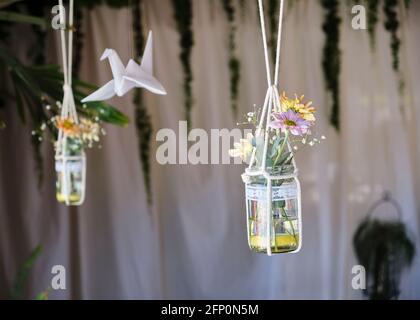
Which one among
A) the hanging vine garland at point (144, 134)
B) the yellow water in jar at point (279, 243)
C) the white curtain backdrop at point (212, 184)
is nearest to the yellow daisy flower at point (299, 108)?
the yellow water in jar at point (279, 243)

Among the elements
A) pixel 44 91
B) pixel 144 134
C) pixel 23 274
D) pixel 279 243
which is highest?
pixel 44 91

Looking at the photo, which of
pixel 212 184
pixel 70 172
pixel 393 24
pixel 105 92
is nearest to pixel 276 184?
pixel 105 92

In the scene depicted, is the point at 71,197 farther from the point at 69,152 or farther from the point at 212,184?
the point at 212,184

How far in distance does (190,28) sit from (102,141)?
28.5 inches

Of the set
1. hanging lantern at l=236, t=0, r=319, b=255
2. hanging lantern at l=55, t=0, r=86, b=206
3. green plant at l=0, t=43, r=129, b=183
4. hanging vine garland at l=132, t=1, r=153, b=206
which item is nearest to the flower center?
hanging lantern at l=236, t=0, r=319, b=255

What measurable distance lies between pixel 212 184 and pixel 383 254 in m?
0.91

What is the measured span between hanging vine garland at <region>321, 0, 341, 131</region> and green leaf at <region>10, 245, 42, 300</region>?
1.55 meters

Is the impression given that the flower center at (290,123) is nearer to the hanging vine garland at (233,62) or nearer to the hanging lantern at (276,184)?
the hanging lantern at (276,184)

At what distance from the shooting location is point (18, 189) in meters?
2.88

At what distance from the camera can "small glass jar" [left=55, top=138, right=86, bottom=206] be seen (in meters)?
1.82

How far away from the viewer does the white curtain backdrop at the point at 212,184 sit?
2818 mm

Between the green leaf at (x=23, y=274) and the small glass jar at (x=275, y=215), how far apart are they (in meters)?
1.54

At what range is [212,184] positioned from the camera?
2887mm

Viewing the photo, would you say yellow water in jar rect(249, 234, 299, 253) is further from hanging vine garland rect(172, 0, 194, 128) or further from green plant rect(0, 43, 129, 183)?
hanging vine garland rect(172, 0, 194, 128)
